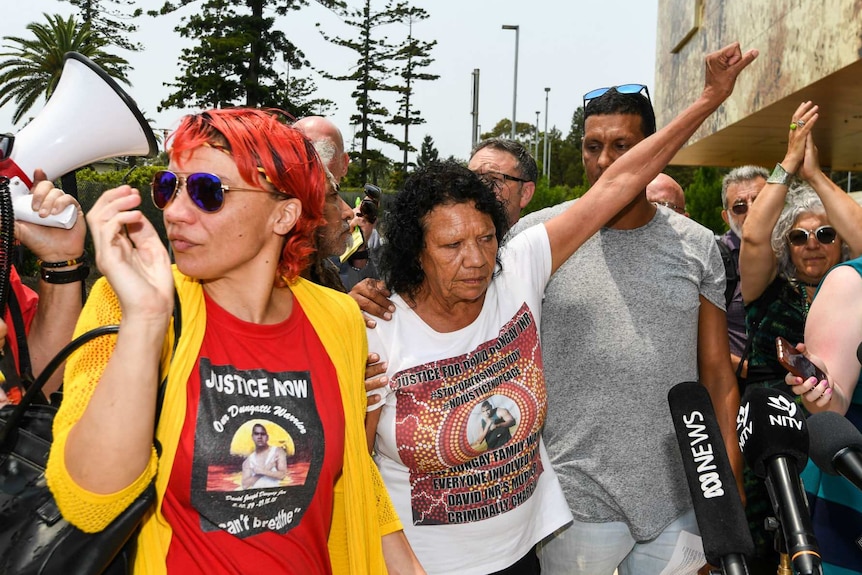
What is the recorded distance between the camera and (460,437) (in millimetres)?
2490

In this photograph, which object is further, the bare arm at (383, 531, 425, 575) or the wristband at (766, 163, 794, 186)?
the wristband at (766, 163, 794, 186)

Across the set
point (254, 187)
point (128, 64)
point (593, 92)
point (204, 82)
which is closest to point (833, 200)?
point (593, 92)

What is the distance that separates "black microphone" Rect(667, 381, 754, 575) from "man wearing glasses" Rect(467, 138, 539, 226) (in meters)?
2.44

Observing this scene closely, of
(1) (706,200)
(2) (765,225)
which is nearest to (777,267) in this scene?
(2) (765,225)

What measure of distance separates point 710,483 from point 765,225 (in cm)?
259

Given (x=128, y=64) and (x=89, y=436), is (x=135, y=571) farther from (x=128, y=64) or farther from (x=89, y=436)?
(x=128, y=64)

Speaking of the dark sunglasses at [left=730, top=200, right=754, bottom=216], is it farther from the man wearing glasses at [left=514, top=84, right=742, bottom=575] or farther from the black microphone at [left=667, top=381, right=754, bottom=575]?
the black microphone at [left=667, top=381, right=754, bottom=575]

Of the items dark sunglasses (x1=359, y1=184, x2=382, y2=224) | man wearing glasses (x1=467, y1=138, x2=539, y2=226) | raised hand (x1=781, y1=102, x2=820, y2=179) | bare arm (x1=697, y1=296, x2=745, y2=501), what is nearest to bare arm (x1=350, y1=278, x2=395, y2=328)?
bare arm (x1=697, y1=296, x2=745, y2=501)

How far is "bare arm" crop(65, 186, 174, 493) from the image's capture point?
1477mm

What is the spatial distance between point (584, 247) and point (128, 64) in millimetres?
38651

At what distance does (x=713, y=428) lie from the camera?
184 cm

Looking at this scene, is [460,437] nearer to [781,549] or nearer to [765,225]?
[781,549]

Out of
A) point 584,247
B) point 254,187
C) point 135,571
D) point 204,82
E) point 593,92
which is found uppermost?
point 204,82

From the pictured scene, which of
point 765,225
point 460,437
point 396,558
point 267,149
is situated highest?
point 267,149
